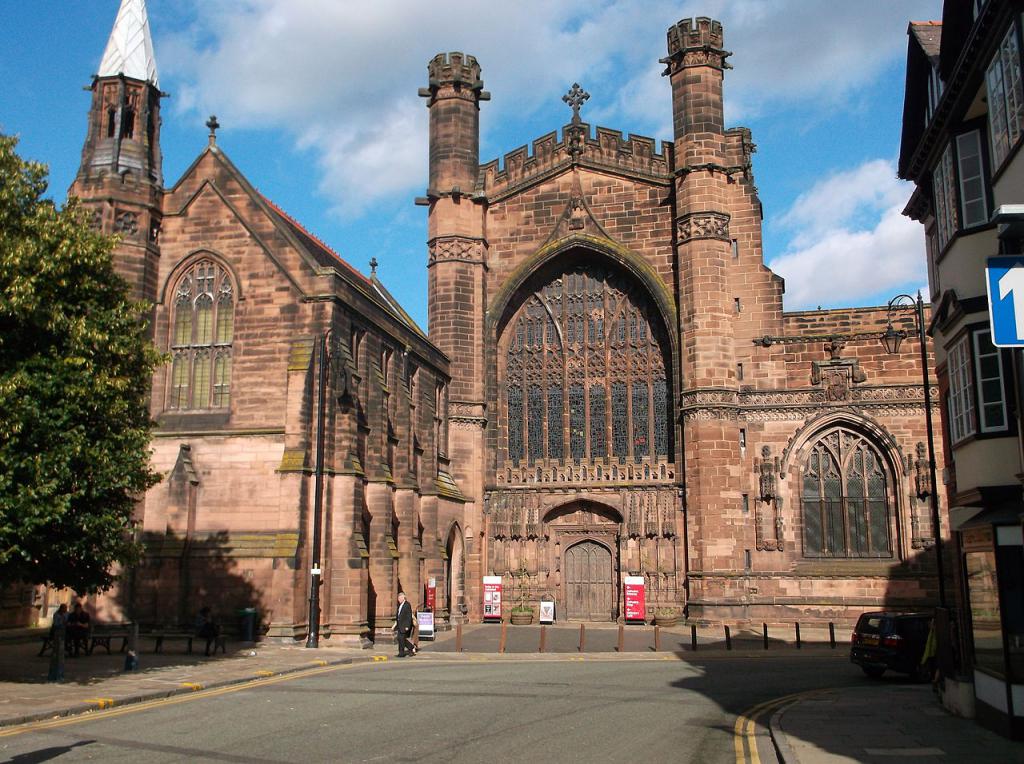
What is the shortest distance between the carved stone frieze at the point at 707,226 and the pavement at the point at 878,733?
19973mm

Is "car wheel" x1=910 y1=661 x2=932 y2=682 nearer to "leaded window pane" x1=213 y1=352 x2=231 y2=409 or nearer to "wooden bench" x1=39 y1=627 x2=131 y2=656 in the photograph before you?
"wooden bench" x1=39 y1=627 x2=131 y2=656

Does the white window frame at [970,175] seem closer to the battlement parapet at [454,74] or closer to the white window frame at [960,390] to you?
the white window frame at [960,390]

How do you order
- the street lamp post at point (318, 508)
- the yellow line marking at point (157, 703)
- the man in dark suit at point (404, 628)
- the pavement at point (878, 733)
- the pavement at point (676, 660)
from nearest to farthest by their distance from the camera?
1. the pavement at point (878, 733)
2. the pavement at point (676, 660)
3. the yellow line marking at point (157, 703)
4. the man in dark suit at point (404, 628)
5. the street lamp post at point (318, 508)

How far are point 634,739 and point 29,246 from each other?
42.2ft

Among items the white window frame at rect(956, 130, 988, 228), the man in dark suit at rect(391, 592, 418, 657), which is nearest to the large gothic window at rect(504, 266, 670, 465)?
the man in dark suit at rect(391, 592, 418, 657)

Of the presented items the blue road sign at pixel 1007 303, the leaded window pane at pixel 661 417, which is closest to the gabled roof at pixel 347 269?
the leaded window pane at pixel 661 417

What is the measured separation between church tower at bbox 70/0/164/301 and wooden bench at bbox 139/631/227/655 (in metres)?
9.32

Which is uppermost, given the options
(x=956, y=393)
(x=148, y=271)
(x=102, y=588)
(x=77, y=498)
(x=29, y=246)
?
(x=148, y=271)

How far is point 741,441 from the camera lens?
33594 millimetres

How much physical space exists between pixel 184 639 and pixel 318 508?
442cm

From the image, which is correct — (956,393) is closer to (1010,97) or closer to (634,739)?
(1010,97)

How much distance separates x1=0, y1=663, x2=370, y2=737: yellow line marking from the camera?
1326 cm

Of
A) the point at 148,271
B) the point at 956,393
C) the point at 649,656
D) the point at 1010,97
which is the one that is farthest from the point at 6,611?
the point at 1010,97

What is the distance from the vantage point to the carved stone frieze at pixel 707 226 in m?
34.2
